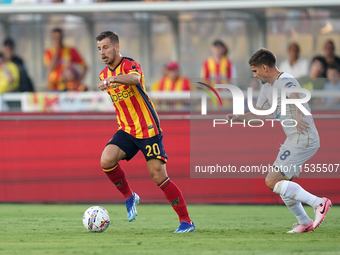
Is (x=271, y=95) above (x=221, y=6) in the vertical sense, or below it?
below

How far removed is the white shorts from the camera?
224 inches

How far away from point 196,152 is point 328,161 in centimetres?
198

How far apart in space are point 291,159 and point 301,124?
1.18ft

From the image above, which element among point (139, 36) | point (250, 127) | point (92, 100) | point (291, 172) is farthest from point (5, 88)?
point (291, 172)

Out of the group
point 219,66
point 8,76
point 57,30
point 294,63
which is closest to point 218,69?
point 219,66

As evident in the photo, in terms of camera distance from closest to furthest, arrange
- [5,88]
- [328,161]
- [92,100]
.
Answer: [328,161]
[92,100]
[5,88]

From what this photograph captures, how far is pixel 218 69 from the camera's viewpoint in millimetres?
9859

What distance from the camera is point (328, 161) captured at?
8.52m

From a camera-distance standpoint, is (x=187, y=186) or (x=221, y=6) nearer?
(x=187, y=186)

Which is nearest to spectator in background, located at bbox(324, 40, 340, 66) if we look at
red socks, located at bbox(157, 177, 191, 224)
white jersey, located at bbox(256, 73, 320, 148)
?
white jersey, located at bbox(256, 73, 320, 148)

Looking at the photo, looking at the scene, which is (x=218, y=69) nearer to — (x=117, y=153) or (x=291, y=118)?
(x=291, y=118)

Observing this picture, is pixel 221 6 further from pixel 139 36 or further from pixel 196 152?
pixel 196 152

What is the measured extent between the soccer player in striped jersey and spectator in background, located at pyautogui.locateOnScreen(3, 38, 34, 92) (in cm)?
472

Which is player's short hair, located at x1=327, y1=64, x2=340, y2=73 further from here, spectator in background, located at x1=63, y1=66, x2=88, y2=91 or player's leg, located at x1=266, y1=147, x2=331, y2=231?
spectator in background, located at x1=63, y1=66, x2=88, y2=91
